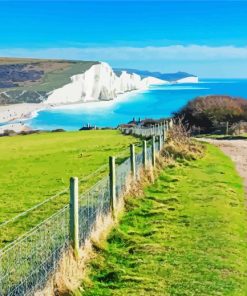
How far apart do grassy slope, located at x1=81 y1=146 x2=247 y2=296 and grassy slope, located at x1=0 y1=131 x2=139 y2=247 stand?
2259mm

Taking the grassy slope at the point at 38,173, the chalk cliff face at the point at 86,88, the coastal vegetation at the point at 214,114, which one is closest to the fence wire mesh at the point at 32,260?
the grassy slope at the point at 38,173

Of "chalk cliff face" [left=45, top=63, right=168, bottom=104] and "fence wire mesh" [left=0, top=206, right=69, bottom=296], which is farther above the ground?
"chalk cliff face" [left=45, top=63, right=168, bottom=104]

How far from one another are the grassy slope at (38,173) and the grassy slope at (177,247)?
2259mm

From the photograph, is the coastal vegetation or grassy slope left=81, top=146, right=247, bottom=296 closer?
grassy slope left=81, top=146, right=247, bottom=296

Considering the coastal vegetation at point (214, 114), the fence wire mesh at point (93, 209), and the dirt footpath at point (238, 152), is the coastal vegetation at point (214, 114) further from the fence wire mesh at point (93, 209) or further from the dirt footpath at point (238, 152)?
the fence wire mesh at point (93, 209)

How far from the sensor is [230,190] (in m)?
16.5

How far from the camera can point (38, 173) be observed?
71.6 feet

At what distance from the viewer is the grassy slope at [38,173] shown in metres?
14.0

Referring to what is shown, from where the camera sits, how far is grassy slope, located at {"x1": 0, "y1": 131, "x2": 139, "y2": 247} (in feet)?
45.9

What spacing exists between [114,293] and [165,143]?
15.7m

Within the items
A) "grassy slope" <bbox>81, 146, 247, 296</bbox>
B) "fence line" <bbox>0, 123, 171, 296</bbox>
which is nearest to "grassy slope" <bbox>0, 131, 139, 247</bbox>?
"fence line" <bbox>0, 123, 171, 296</bbox>

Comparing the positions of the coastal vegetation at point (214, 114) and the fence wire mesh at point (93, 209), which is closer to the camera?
the fence wire mesh at point (93, 209)

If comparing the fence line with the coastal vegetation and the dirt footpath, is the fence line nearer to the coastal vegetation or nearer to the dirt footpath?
the dirt footpath

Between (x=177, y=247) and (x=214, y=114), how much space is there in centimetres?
3882
